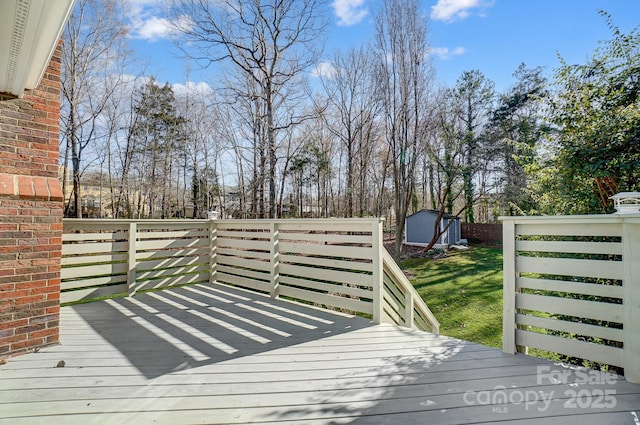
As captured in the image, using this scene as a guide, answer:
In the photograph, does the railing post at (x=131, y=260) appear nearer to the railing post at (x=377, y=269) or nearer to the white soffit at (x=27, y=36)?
the white soffit at (x=27, y=36)

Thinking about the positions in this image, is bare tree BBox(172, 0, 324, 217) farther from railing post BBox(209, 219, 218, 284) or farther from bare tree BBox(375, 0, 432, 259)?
bare tree BBox(375, 0, 432, 259)

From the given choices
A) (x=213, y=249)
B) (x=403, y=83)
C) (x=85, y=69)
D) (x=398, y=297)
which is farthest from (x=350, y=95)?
(x=398, y=297)

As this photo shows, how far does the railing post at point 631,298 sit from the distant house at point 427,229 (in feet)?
42.1

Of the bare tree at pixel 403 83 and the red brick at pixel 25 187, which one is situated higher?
the bare tree at pixel 403 83

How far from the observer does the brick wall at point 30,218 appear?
8.03 feet

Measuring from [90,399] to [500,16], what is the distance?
8781mm

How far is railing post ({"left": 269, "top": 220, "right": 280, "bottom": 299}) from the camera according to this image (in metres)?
4.33

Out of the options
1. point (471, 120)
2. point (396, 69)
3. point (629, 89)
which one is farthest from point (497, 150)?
point (629, 89)

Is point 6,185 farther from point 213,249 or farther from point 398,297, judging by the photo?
point 398,297

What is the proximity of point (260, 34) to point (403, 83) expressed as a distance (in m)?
5.07

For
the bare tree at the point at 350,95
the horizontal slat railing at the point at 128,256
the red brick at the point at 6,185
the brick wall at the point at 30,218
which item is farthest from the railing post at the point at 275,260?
the bare tree at the point at 350,95

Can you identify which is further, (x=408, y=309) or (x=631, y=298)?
(x=408, y=309)

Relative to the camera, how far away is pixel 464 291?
344 inches

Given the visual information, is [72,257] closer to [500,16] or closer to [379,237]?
[379,237]
